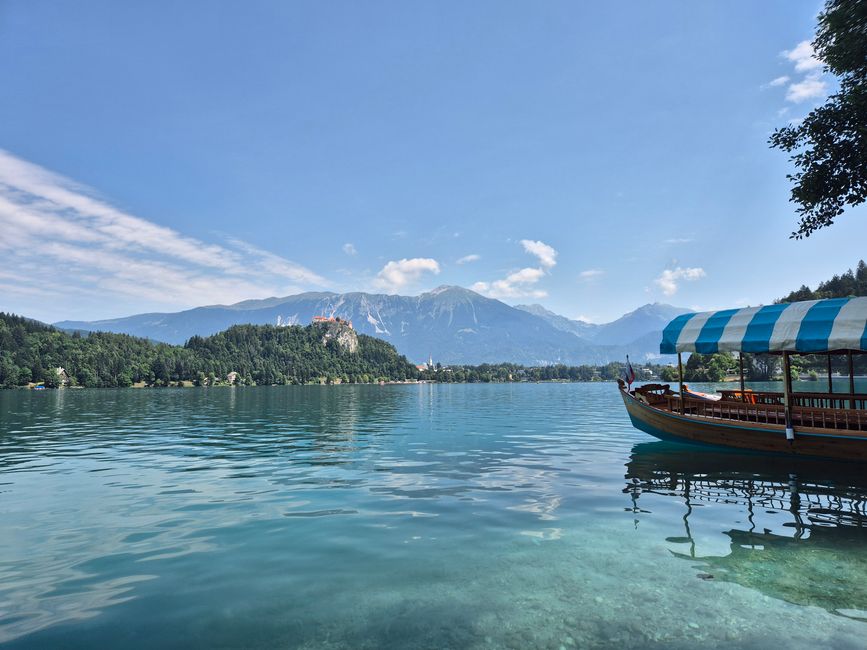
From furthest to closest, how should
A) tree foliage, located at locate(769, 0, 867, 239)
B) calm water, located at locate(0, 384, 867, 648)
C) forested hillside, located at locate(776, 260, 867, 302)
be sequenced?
1. forested hillside, located at locate(776, 260, 867, 302)
2. tree foliage, located at locate(769, 0, 867, 239)
3. calm water, located at locate(0, 384, 867, 648)

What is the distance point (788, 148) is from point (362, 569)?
963 inches

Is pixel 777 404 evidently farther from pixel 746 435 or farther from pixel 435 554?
pixel 435 554

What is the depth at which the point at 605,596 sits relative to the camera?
7898 millimetres

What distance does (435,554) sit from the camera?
32.6 feet

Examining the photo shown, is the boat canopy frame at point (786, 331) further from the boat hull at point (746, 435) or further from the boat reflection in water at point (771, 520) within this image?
the boat reflection in water at point (771, 520)

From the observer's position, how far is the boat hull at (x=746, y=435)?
1911cm

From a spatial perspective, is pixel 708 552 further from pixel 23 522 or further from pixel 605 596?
pixel 23 522

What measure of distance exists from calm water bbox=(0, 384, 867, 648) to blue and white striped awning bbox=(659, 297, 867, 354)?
5034 millimetres

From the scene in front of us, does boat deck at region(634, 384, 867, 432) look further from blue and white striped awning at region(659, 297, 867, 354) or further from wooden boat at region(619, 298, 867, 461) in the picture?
blue and white striped awning at region(659, 297, 867, 354)

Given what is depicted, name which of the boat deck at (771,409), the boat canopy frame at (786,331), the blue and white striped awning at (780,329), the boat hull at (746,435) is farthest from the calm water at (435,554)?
the blue and white striped awning at (780,329)

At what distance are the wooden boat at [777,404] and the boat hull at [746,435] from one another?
3 centimetres

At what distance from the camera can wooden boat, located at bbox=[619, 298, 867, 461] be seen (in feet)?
63.3

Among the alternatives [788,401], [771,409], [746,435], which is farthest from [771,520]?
[771,409]

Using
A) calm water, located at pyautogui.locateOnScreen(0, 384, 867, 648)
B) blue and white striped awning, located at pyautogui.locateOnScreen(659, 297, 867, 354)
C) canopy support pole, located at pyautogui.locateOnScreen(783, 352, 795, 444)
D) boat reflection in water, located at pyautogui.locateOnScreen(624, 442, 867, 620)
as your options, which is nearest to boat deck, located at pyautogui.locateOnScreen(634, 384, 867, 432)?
canopy support pole, located at pyautogui.locateOnScreen(783, 352, 795, 444)
